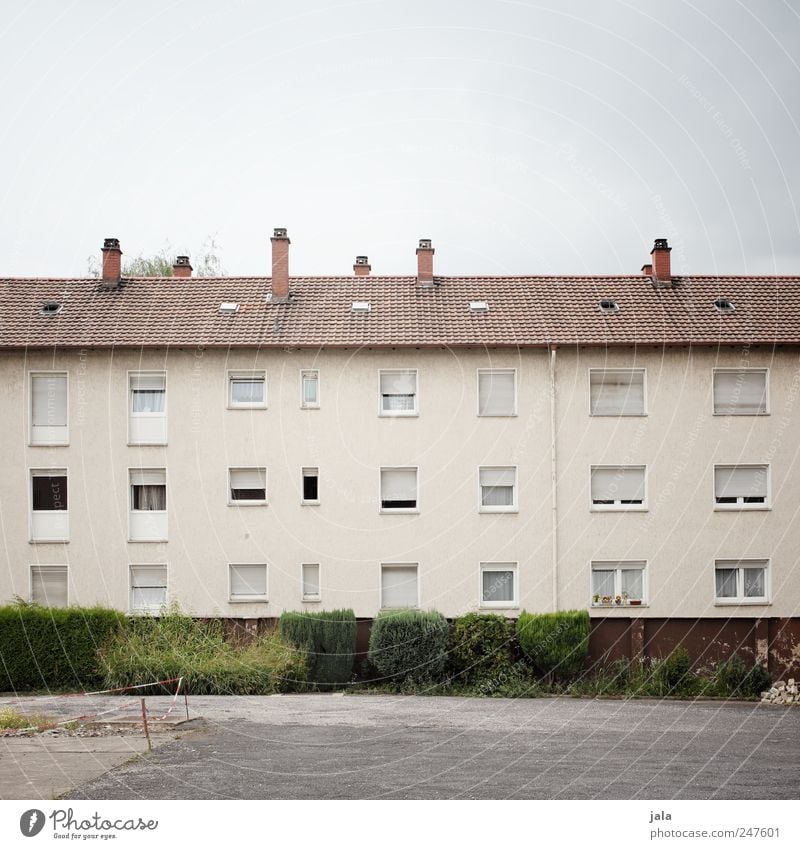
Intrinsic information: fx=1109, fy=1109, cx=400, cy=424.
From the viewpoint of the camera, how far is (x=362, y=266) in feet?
87.8

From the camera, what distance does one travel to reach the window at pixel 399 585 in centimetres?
2194

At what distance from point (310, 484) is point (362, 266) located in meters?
6.87

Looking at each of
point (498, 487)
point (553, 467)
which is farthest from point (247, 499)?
point (553, 467)

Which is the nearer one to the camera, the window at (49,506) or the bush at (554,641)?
the bush at (554,641)

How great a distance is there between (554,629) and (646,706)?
9.66 feet

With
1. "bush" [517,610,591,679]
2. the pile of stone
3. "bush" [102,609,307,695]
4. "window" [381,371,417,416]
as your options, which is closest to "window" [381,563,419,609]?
"bush" [517,610,591,679]

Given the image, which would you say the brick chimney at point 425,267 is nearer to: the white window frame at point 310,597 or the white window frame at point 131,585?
the white window frame at point 310,597

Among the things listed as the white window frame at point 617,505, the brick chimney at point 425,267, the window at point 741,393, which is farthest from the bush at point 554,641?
the brick chimney at point 425,267

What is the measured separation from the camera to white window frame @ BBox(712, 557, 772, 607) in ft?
71.6

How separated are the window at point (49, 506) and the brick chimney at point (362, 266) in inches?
343

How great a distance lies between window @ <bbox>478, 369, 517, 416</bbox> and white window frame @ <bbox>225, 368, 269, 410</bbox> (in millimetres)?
4293

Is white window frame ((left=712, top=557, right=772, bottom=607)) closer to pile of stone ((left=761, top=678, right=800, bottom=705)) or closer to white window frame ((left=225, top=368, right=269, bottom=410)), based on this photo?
pile of stone ((left=761, top=678, right=800, bottom=705))

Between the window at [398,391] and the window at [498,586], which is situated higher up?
the window at [398,391]
